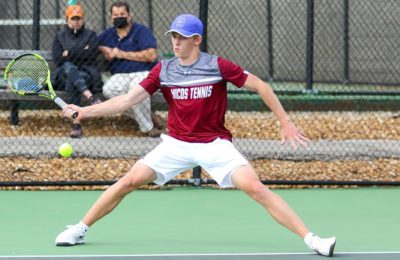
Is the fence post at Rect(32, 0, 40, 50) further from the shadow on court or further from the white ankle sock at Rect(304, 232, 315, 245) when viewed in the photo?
the white ankle sock at Rect(304, 232, 315, 245)

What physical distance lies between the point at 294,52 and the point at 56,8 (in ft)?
10.5

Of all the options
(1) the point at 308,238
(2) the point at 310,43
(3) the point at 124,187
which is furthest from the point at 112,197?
(2) the point at 310,43

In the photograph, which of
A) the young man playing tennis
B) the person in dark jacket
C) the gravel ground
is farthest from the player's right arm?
the person in dark jacket

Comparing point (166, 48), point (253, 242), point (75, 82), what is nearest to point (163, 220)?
point (253, 242)

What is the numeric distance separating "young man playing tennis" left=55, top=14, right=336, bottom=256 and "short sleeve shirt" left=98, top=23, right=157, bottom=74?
394 centimetres

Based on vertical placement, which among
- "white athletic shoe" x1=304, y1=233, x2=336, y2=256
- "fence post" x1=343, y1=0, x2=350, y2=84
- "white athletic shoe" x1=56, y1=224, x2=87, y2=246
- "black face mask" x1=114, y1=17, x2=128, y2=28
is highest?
"black face mask" x1=114, y1=17, x2=128, y2=28

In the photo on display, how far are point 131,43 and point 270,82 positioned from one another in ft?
15.8

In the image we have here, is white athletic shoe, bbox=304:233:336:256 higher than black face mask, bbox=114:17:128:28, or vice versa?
black face mask, bbox=114:17:128:28

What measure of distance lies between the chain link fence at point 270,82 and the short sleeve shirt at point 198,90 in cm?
301

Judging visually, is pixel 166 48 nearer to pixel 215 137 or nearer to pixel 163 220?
pixel 163 220

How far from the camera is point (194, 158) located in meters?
7.35

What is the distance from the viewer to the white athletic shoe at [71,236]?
733 cm

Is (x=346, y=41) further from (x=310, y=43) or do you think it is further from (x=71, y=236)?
(x=71, y=236)

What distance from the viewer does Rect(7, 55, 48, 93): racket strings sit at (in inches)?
310
